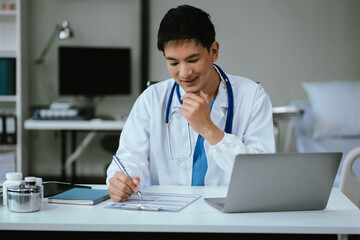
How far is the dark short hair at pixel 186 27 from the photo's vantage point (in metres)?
1.37

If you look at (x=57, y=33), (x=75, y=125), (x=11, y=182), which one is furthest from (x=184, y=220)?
(x=57, y=33)

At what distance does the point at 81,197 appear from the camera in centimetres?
120

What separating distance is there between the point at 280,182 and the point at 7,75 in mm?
3287

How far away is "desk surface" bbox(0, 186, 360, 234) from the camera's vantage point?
3.24 feet

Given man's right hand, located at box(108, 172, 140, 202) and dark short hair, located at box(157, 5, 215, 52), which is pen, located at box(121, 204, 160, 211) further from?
dark short hair, located at box(157, 5, 215, 52)

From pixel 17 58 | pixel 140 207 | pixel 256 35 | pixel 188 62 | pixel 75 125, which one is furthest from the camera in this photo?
pixel 256 35

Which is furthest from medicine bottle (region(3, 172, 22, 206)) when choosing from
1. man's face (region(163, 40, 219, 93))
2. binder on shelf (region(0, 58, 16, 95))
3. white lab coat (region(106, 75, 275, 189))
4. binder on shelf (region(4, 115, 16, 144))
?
binder on shelf (region(0, 58, 16, 95))

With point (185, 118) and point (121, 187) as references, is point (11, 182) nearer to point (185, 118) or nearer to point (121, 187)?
point (121, 187)

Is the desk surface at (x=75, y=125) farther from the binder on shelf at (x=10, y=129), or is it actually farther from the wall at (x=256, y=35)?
the wall at (x=256, y=35)

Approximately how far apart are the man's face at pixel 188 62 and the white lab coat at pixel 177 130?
0.21 metres

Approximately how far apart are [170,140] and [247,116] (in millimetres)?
276

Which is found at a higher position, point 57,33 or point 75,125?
point 57,33

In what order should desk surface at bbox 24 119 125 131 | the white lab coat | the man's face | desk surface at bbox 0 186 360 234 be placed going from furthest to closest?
1. desk surface at bbox 24 119 125 131
2. the white lab coat
3. the man's face
4. desk surface at bbox 0 186 360 234

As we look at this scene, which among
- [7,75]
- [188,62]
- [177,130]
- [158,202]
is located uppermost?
[188,62]
